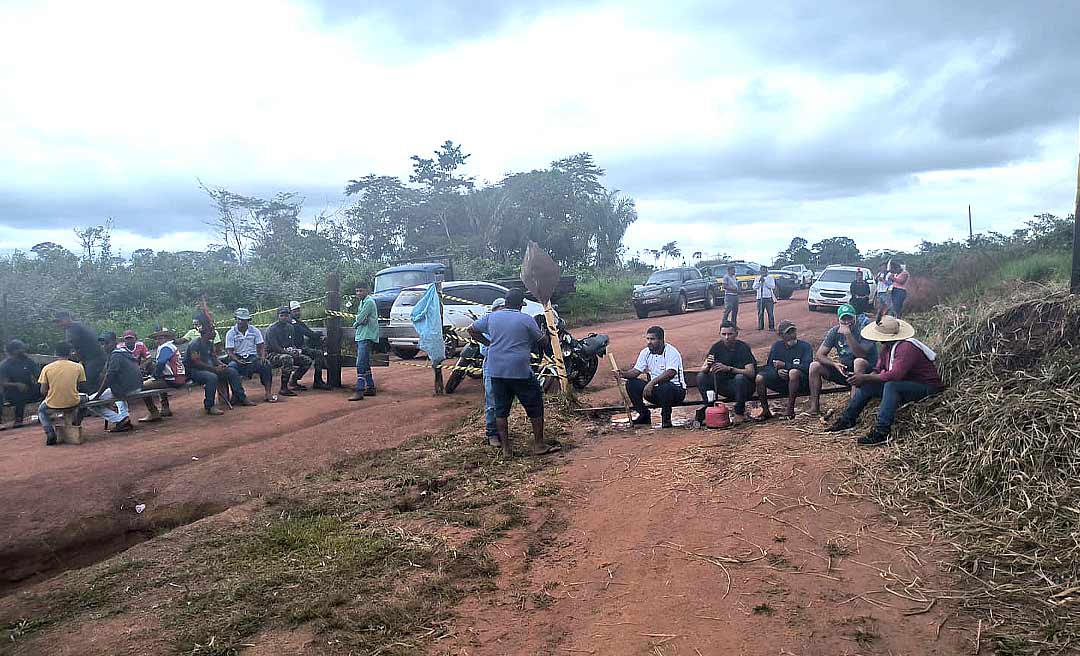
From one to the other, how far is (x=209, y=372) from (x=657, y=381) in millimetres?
6179

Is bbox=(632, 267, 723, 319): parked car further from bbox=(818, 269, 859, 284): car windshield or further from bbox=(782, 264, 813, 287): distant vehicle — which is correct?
bbox=(782, 264, 813, 287): distant vehicle

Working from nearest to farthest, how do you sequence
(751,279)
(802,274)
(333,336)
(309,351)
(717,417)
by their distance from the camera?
1. (717,417)
2. (333,336)
3. (309,351)
4. (751,279)
5. (802,274)

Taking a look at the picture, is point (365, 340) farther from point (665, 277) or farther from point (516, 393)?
point (665, 277)

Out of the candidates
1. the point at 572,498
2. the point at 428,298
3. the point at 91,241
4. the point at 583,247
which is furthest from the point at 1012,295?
the point at 583,247

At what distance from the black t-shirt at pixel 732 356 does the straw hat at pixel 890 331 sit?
1278mm

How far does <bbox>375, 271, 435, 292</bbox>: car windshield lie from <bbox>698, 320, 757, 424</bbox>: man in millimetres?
8882

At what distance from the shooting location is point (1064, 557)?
416 centimetres

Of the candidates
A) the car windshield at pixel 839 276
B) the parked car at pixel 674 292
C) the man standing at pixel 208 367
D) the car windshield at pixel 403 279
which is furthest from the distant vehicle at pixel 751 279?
the man standing at pixel 208 367

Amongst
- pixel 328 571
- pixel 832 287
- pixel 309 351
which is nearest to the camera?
pixel 328 571

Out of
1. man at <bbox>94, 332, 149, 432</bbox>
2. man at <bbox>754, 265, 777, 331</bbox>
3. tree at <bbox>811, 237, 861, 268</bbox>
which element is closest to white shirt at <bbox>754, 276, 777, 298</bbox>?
man at <bbox>754, 265, 777, 331</bbox>

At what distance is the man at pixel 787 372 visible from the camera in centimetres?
783

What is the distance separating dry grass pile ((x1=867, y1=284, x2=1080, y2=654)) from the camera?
392cm

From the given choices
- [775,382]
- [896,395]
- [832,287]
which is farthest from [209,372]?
[832,287]

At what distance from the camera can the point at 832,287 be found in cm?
1978
